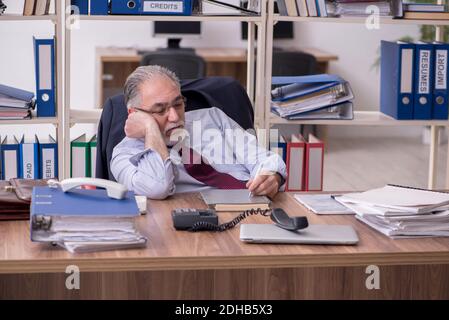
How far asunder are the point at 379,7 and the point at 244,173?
1.22 metres

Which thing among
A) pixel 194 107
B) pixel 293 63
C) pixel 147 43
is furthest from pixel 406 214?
pixel 147 43

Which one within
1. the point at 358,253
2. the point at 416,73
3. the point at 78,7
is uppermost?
the point at 78,7

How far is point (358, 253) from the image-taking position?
2.09 m

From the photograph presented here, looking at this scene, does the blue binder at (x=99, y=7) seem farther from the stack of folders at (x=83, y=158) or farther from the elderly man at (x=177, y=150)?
the elderly man at (x=177, y=150)

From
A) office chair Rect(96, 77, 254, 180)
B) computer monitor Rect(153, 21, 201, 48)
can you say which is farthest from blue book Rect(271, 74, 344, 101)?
computer monitor Rect(153, 21, 201, 48)

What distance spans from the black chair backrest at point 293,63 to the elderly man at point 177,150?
3337 mm

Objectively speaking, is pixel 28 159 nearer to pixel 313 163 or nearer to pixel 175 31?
pixel 313 163

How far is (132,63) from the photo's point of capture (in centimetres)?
705

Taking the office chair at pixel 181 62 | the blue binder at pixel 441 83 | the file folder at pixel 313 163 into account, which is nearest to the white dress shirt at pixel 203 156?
the file folder at pixel 313 163

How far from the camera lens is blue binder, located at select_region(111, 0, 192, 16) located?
369cm

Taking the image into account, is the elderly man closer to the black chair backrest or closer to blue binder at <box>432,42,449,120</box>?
blue binder at <box>432,42,449,120</box>
